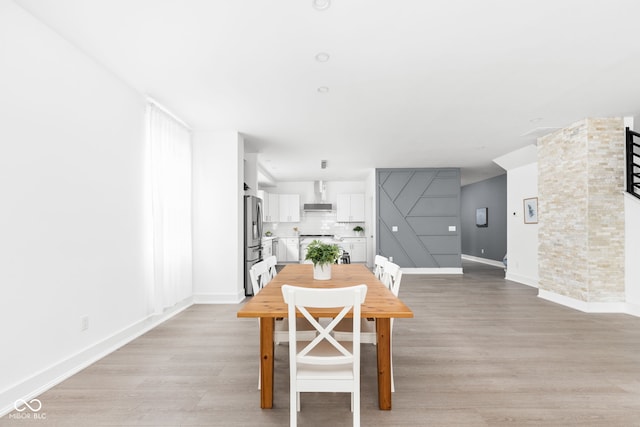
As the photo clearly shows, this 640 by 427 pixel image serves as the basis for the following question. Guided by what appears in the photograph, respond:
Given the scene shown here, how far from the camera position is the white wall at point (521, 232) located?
6.17 meters

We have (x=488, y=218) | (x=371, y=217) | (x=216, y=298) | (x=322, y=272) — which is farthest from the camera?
(x=488, y=218)

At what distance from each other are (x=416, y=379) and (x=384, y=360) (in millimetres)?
673

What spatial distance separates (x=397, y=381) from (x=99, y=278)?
2858 mm

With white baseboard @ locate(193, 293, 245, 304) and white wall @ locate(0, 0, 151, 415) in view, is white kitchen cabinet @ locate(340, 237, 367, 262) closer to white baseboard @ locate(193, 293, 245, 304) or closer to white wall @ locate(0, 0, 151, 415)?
white baseboard @ locate(193, 293, 245, 304)

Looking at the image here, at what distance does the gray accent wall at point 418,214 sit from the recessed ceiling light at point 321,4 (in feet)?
20.0

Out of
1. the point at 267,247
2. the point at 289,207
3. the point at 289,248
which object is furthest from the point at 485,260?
the point at 267,247

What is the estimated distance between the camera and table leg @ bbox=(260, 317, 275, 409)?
77.8 inches

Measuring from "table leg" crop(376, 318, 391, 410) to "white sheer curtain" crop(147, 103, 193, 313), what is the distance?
9.76ft

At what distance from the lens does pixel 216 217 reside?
475 cm

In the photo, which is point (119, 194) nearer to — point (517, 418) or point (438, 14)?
point (438, 14)

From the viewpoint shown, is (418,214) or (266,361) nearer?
(266,361)

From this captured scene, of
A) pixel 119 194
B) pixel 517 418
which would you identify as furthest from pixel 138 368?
pixel 517 418

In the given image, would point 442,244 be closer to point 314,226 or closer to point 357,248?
point 357,248

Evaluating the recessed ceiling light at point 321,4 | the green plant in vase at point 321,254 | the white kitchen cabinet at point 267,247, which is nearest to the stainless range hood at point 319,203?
the white kitchen cabinet at point 267,247
